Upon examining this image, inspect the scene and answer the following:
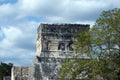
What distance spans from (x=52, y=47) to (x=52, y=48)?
0.22 feet

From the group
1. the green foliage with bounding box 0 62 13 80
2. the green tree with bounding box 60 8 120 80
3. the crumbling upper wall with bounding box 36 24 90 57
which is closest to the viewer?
the green tree with bounding box 60 8 120 80

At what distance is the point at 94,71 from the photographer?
19.6 meters

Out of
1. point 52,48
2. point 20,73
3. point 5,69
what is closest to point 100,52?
point 52,48

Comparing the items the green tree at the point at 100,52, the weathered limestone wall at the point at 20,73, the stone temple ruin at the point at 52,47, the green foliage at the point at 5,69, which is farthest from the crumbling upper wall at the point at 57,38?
the green foliage at the point at 5,69

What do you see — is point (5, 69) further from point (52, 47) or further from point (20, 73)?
point (52, 47)

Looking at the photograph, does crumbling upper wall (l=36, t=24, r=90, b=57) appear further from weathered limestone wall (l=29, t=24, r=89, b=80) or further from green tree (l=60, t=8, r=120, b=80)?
green tree (l=60, t=8, r=120, b=80)

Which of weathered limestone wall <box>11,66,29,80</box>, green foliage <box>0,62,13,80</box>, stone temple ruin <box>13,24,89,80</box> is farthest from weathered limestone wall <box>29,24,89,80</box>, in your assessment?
green foliage <box>0,62,13,80</box>

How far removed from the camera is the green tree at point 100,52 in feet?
64.9

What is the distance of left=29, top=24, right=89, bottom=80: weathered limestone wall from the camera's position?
96.8 ft

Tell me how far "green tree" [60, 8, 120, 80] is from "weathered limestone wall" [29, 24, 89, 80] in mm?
8353

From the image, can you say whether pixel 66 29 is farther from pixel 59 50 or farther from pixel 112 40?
pixel 112 40

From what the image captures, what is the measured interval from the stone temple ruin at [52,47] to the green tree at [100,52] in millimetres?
8358

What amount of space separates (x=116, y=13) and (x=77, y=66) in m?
3.05

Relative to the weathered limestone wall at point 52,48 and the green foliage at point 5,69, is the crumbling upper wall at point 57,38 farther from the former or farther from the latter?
the green foliage at point 5,69
